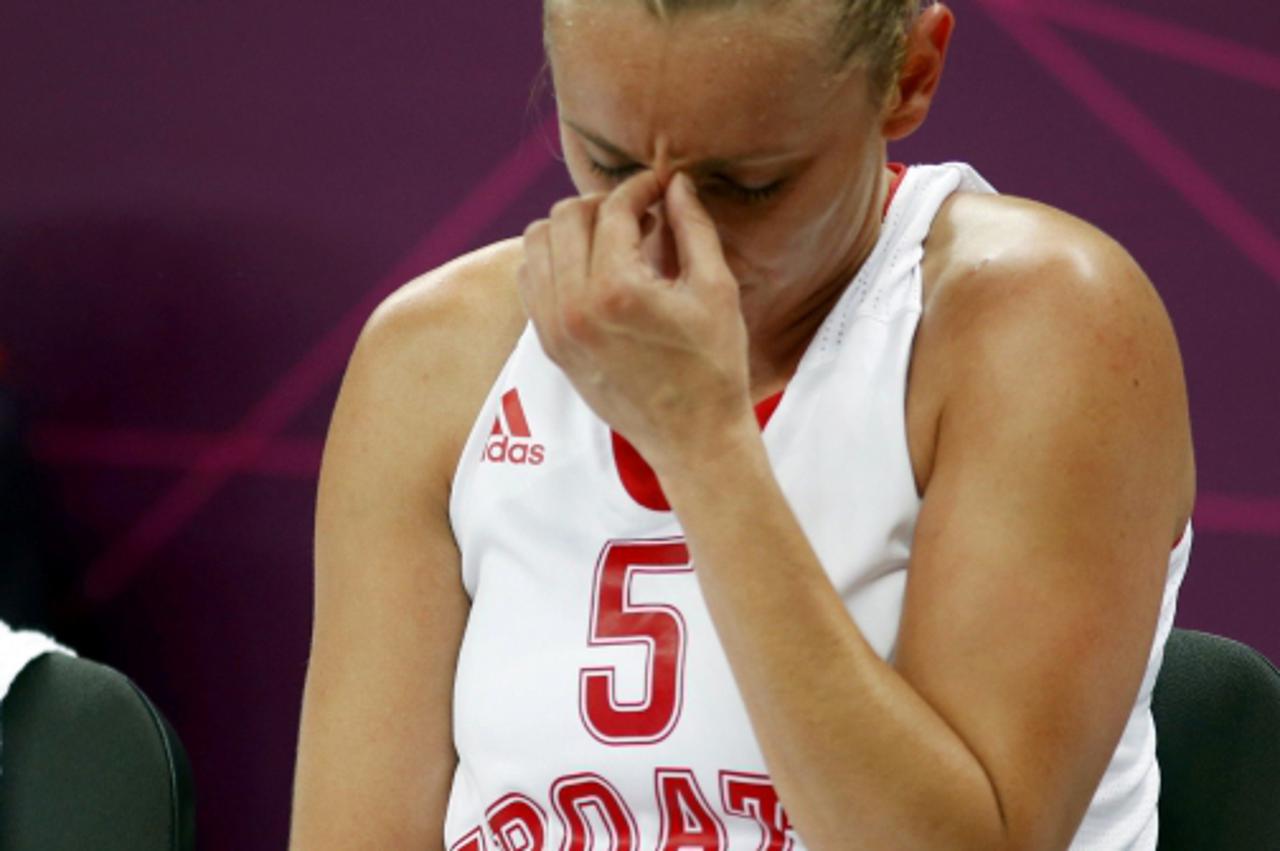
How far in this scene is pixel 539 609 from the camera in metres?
1.20

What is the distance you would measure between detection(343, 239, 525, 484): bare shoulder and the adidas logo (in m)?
0.02

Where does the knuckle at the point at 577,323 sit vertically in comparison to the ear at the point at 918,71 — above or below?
below

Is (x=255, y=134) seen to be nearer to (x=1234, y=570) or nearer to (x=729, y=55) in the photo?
(x=1234, y=570)

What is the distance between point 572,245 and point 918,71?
0.24m

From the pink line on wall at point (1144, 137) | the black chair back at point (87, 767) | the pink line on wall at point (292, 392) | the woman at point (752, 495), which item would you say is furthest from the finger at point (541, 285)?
the pink line on wall at point (1144, 137)

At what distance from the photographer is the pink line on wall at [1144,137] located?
2354 mm

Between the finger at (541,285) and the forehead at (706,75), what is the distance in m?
0.07

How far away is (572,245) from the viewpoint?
1001 mm

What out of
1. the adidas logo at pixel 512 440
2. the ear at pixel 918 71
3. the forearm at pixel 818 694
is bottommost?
the forearm at pixel 818 694

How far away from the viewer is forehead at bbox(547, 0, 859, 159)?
97 cm

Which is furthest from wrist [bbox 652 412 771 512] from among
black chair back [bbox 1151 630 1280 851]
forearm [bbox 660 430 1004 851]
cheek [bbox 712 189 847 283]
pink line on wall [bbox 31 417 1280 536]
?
pink line on wall [bbox 31 417 1280 536]

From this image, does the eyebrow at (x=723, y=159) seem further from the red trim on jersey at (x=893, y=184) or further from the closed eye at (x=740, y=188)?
the red trim on jersey at (x=893, y=184)

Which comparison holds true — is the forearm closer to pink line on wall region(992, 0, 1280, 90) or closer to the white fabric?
the white fabric

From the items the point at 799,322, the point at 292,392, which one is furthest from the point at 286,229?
the point at 799,322
